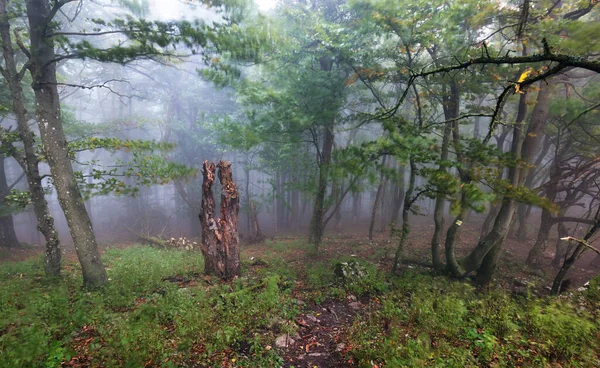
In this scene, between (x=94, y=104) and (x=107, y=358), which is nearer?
(x=107, y=358)

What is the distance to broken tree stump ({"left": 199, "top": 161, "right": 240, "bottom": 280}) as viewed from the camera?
869 cm

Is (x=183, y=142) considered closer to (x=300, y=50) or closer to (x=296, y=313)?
(x=300, y=50)

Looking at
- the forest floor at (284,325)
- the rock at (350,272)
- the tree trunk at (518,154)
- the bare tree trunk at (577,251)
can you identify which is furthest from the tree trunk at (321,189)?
the bare tree trunk at (577,251)

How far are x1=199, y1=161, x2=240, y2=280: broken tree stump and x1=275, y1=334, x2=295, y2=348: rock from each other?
3.75 metres

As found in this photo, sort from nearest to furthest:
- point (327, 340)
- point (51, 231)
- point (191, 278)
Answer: point (327, 340)
point (51, 231)
point (191, 278)

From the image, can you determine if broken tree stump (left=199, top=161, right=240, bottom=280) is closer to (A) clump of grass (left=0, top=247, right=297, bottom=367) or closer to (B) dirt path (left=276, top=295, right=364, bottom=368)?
(A) clump of grass (left=0, top=247, right=297, bottom=367)

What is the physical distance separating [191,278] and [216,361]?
426cm

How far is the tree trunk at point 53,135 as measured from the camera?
6.31 meters

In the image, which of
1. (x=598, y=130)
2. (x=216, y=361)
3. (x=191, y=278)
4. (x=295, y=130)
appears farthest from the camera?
(x=598, y=130)

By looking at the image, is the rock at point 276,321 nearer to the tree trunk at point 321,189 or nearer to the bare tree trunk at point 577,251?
the tree trunk at point 321,189

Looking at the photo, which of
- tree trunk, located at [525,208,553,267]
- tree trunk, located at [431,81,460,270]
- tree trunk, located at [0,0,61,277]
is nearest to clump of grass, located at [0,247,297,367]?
tree trunk, located at [0,0,61,277]

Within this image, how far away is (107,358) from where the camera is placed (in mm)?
4203

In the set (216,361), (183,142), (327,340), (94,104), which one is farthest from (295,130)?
(94,104)

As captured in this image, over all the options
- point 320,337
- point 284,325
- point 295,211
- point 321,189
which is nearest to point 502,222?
point 321,189
